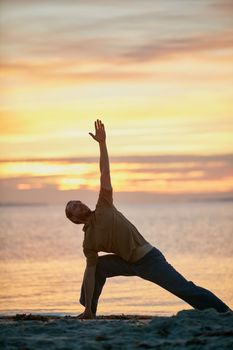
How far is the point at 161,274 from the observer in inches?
443

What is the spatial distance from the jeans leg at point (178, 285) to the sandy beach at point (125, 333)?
1.94 ft

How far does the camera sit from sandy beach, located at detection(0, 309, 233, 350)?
30.2 feet

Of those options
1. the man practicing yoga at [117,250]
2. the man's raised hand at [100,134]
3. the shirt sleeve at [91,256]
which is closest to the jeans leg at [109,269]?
the man practicing yoga at [117,250]

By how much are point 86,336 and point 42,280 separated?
14545 mm

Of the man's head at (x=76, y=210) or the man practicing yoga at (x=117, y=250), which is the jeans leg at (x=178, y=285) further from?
the man's head at (x=76, y=210)

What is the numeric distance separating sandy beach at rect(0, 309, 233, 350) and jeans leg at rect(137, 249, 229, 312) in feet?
1.94

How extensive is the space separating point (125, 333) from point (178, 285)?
148 cm

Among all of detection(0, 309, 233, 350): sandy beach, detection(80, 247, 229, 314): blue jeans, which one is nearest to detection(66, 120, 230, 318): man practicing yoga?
detection(80, 247, 229, 314): blue jeans

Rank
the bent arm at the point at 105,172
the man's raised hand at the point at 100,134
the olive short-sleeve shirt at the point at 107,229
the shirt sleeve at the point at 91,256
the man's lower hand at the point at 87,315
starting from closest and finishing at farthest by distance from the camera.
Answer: the bent arm at the point at 105,172 < the man's raised hand at the point at 100,134 < the olive short-sleeve shirt at the point at 107,229 < the shirt sleeve at the point at 91,256 < the man's lower hand at the point at 87,315

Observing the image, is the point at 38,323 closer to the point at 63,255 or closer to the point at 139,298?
the point at 139,298

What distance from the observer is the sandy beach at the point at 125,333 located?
30.2 feet

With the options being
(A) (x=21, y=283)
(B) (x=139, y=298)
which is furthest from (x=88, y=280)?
(A) (x=21, y=283)

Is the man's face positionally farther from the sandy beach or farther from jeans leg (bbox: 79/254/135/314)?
the sandy beach

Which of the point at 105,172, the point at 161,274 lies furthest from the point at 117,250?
the point at 105,172
